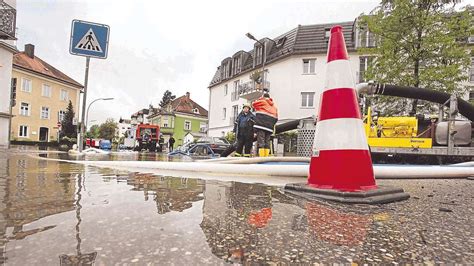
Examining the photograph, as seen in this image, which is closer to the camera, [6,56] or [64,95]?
[6,56]

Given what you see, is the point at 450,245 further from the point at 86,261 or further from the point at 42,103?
the point at 42,103

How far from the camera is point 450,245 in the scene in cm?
139

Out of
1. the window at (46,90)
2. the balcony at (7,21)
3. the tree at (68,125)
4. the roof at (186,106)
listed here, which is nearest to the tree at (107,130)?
the roof at (186,106)

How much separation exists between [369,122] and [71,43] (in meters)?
9.78

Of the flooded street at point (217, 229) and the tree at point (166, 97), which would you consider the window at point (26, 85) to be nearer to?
the flooded street at point (217, 229)

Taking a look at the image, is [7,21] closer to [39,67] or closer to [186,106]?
[39,67]

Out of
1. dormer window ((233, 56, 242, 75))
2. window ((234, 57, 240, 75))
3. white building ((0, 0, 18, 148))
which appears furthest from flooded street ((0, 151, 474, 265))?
window ((234, 57, 240, 75))

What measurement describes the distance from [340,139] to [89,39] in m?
6.64

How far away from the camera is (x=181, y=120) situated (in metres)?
64.8

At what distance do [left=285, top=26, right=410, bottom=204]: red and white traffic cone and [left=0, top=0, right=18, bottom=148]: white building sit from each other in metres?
21.6

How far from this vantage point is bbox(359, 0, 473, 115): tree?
15.6 metres

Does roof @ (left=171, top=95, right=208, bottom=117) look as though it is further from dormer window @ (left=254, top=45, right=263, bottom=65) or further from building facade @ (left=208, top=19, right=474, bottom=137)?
dormer window @ (left=254, top=45, right=263, bottom=65)

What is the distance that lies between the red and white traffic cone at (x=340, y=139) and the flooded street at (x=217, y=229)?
14.0 inches

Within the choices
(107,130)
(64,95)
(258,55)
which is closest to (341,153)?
(258,55)
